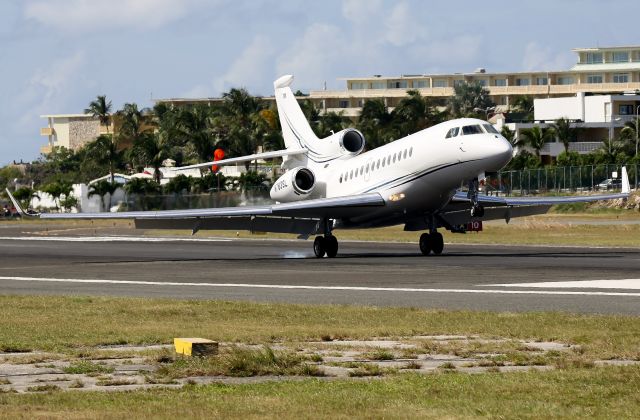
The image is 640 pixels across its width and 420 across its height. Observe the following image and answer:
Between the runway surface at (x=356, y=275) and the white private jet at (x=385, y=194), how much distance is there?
4.22ft

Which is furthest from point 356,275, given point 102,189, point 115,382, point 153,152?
point 153,152

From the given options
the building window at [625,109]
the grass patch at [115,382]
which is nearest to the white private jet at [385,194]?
the grass patch at [115,382]

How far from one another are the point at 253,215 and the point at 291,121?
9.62m

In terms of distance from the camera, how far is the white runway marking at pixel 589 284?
3025 cm

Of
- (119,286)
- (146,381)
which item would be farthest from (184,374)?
(119,286)

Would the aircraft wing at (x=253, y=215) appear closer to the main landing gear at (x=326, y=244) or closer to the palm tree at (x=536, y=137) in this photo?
the main landing gear at (x=326, y=244)

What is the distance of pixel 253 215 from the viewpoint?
45.0 m

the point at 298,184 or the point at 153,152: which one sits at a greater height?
the point at 153,152

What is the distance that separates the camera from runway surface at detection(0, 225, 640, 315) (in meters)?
27.9

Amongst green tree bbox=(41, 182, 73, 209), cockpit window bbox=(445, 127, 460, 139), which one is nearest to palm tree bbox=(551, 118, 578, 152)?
green tree bbox=(41, 182, 73, 209)

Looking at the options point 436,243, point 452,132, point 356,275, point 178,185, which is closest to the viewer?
point 356,275

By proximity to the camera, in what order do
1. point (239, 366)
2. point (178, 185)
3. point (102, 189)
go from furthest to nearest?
point (178, 185) < point (102, 189) < point (239, 366)

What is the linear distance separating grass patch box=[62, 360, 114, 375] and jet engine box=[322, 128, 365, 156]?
3331cm

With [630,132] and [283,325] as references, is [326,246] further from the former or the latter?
[630,132]
